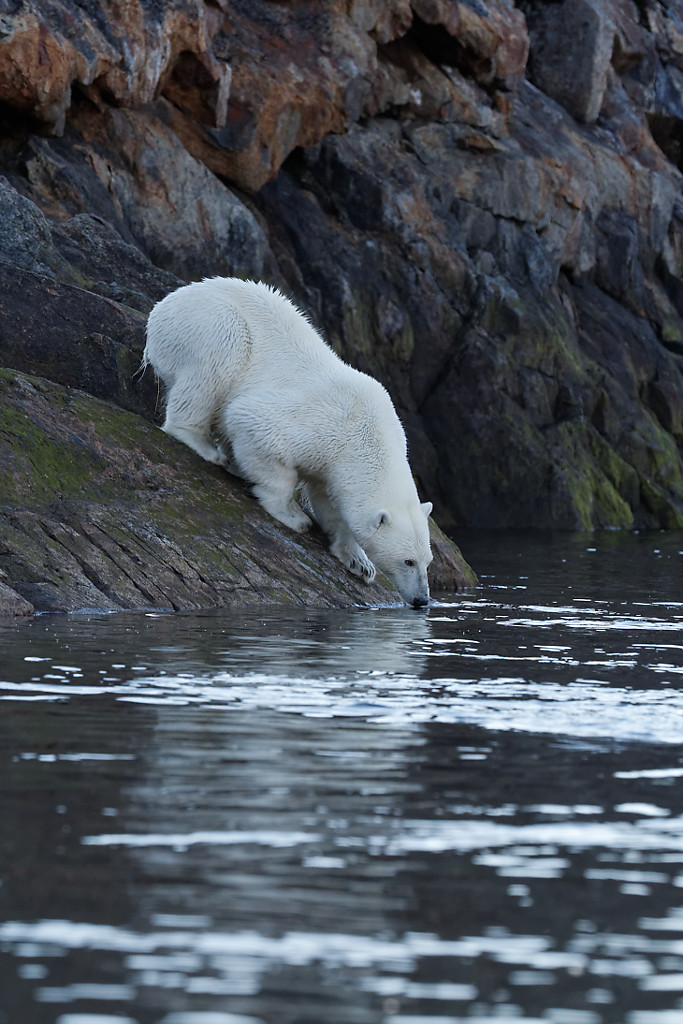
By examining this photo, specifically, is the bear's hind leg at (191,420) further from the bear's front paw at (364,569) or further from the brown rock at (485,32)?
the brown rock at (485,32)

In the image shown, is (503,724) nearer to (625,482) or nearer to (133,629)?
(133,629)

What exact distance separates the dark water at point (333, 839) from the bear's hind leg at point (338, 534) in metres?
3.85

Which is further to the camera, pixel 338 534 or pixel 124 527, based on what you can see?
pixel 338 534

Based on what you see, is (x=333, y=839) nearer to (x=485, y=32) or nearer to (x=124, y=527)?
(x=124, y=527)

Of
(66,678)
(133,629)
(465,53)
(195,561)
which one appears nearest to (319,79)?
(465,53)

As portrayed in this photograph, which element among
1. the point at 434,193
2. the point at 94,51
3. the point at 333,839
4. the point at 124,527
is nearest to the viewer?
the point at 333,839

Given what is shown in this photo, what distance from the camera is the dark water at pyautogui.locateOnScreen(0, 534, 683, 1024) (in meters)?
2.70

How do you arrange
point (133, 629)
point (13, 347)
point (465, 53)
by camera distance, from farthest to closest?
point (465, 53), point (13, 347), point (133, 629)

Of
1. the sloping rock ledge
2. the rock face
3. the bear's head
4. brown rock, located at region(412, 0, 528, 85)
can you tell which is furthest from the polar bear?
brown rock, located at region(412, 0, 528, 85)

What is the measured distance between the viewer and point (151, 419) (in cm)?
1245

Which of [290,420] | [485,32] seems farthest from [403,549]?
[485,32]

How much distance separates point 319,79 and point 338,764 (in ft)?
79.9

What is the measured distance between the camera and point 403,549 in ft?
35.5

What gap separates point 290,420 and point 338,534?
103cm
